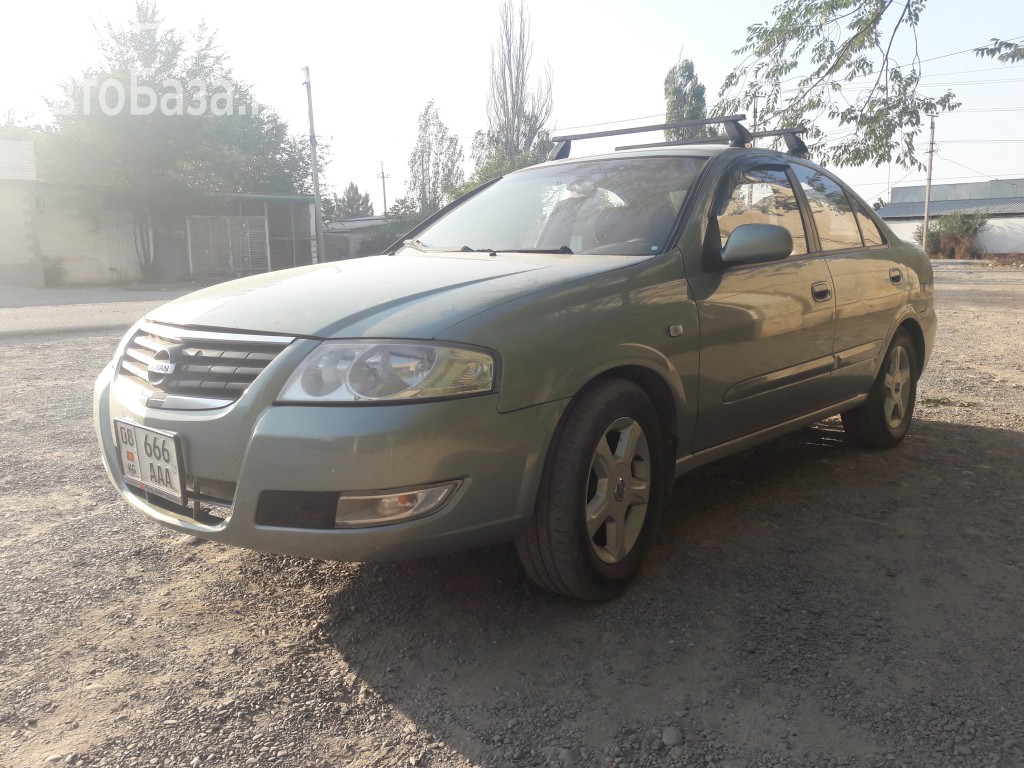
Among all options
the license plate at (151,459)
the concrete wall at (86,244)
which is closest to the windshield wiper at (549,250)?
the license plate at (151,459)

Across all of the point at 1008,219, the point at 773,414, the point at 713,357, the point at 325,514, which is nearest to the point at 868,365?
the point at 773,414

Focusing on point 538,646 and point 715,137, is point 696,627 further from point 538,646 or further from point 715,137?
point 715,137

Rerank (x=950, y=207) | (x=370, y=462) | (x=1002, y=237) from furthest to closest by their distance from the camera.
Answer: (x=950, y=207) < (x=1002, y=237) < (x=370, y=462)

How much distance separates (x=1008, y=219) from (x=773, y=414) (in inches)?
2126

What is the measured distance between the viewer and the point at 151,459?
2.58 m

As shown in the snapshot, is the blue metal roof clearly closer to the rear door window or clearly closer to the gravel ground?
the rear door window

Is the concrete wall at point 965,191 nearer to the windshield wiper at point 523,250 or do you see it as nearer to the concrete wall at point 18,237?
the concrete wall at point 18,237

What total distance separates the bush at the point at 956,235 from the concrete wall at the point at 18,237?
141 feet

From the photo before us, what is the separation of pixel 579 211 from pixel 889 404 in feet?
7.22

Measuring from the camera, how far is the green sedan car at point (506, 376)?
2.31 metres

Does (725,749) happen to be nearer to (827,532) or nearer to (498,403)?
(498,403)

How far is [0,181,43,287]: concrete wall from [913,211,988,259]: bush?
141ft

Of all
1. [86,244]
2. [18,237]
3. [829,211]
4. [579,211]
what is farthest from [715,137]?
[86,244]

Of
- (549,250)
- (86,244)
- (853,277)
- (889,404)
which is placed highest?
(86,244)
